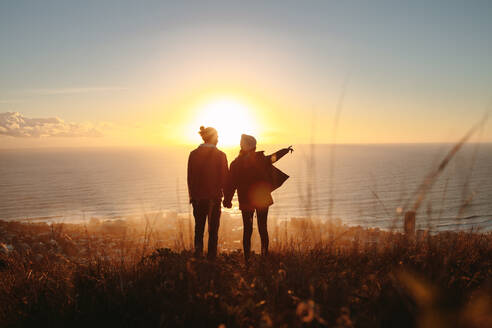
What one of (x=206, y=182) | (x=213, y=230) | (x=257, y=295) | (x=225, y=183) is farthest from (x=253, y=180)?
(x=257, y=295)

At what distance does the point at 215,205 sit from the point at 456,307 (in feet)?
13.2

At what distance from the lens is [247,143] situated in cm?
579

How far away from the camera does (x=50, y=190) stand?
6525cm

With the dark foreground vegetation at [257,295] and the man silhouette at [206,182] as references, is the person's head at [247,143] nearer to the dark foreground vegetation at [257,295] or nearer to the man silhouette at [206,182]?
the man silhouette at [206,182]

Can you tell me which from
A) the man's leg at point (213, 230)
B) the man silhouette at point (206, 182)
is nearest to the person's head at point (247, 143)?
the man silhouette at point (206, 182)

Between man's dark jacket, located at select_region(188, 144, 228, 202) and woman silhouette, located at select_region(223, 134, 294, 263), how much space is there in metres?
0.28

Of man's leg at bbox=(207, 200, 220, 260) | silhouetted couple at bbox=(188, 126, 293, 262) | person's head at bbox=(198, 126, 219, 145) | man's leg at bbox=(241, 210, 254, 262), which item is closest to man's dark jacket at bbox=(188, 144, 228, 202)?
silhouetted couple at bbox=(188, 126, 293, 262)

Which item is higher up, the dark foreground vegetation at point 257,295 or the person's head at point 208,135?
the person's head at point 208,135

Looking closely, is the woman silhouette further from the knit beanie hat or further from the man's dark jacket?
the man's dark jacket

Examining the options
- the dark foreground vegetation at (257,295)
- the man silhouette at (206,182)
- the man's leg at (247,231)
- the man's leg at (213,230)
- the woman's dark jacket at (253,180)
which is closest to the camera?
the dark foreground vegetation at (257,295)

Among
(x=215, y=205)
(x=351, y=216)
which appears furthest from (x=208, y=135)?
(x=351, y=216)

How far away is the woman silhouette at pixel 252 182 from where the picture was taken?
565cm

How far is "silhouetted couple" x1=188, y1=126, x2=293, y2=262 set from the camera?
558cm

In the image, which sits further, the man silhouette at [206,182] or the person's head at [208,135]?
the person's head at [208,135]
